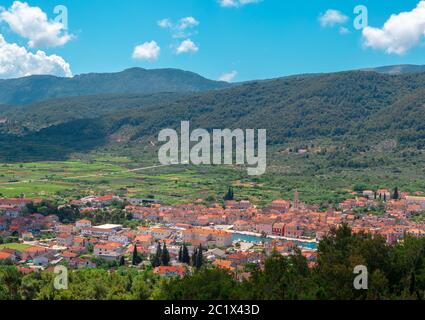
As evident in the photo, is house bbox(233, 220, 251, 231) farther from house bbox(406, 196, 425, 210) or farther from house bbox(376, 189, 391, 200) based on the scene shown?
house bbox(376, 189, 391, 200)

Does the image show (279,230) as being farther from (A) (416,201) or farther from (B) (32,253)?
(B) (32,253)

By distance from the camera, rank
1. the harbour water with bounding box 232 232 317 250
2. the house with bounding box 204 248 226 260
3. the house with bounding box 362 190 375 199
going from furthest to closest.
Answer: the house with bounding box 362 190 375 199 < the harbour water with bounding box 232 232 317 250 < the house with bounding box 204 248 226 260

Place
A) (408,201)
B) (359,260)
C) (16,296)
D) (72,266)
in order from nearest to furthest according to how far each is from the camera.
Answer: (359,260), (16,296), (72,266), (408,201)

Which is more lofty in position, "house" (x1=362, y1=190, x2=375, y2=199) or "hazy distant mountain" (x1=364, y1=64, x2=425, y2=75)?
"hazy distant mountain" (x1=364, y1=64, x2=425, y2=75)

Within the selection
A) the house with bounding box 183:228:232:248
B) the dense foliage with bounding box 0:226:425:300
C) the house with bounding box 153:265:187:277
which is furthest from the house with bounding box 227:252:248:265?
the dense foliage with bounding box 0:226:425:300

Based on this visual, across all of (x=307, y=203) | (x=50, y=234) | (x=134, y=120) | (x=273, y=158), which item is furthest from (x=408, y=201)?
(x=134, y=120)

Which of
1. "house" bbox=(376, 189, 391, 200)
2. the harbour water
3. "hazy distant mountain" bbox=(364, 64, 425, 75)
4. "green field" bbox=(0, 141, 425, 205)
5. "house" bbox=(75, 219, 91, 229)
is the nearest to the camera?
the harbour water

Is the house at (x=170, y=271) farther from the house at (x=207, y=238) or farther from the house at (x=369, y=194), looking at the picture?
the house at (x=369, y=194)
